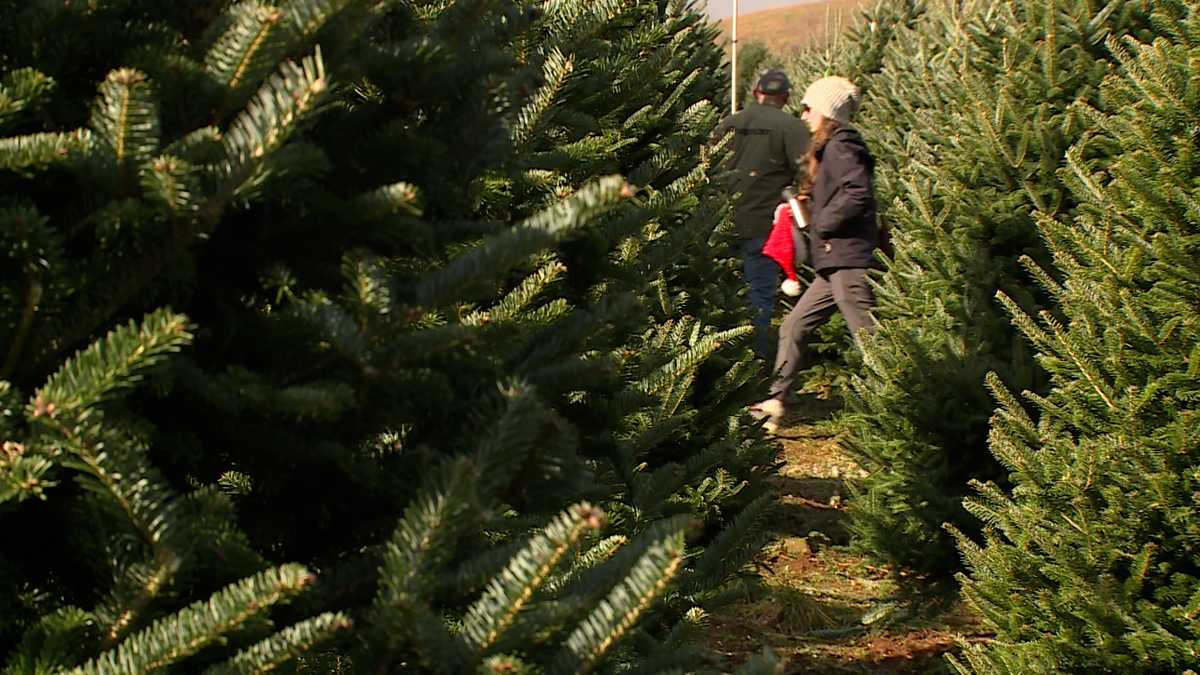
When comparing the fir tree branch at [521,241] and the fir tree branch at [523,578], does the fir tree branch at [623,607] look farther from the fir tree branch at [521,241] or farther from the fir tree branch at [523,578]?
the fir tree branch at [521,241]

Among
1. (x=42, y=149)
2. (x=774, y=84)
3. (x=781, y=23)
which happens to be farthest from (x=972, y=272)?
(x=781, y=23)

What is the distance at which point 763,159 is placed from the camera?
299 inches

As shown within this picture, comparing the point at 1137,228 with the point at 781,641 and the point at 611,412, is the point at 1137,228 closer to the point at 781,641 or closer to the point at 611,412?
the point at 611,412

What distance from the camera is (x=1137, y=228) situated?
332 centimetres

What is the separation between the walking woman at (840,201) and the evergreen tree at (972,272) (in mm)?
628

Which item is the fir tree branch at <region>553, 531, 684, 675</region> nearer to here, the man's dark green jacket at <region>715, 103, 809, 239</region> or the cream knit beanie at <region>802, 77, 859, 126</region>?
the cream knit beanie at <region>802, 77, 859, 126</region>

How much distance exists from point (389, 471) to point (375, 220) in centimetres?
30

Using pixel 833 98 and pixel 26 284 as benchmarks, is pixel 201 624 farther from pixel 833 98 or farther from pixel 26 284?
pixel 833 98

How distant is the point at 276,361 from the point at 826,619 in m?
4.40

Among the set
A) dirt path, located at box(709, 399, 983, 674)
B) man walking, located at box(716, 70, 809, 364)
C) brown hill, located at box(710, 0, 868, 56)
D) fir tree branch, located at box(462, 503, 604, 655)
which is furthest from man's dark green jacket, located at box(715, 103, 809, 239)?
brown hill, located at box(710, 0, 868, 56)

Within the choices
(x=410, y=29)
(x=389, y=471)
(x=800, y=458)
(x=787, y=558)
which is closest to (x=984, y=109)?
(x=787, y=558)

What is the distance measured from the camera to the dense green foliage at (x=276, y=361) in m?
1.14

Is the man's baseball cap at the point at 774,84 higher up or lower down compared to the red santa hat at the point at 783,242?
higher up

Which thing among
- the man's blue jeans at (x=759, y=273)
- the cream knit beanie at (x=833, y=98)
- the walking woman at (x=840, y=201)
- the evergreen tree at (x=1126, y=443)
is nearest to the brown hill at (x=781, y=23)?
the man's blue jeans at (x=759, y=273)
